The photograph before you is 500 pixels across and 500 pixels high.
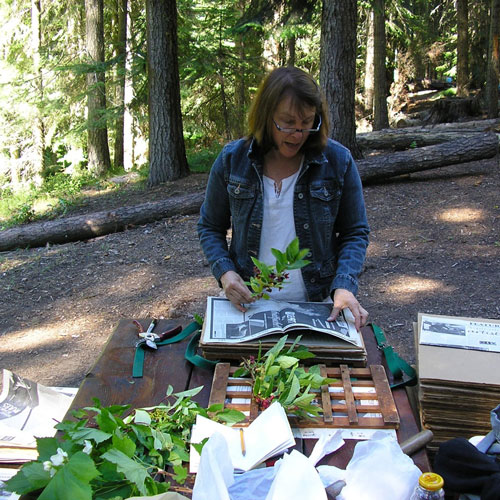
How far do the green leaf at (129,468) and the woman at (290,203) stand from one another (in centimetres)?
99

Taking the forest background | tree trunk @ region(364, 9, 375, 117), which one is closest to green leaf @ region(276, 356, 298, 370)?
the forest background

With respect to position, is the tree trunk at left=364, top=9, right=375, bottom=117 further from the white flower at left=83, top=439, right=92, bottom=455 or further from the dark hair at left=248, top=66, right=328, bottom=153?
the white flower at left=83, top=439, right=92, bottom=455

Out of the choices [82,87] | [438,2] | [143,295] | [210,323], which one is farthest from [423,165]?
[438,2]

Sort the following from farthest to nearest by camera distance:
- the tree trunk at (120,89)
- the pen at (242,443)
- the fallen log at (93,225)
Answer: the tree trunk at (120,89), the fallen log at (93,225), the pen at (242,443)

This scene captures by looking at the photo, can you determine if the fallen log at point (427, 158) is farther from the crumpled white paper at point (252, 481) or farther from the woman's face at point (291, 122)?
the crumpled white paper at point (252, 481)

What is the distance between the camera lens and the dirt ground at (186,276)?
471 centimetres

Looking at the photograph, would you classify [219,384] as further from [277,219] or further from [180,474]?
[277,219]

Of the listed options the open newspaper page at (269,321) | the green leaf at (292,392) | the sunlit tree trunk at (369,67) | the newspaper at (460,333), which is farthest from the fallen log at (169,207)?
the sunlit tree trunk at (369,67)

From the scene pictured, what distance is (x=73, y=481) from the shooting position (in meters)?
1.24

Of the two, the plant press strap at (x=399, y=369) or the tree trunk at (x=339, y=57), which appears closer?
the plant press strap at (x=399, y=369)

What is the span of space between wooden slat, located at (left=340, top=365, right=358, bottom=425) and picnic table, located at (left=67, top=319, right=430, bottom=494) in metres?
0.08

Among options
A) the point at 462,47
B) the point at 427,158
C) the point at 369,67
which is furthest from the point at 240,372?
the point at 462,47

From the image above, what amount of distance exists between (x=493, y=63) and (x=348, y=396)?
543 inches

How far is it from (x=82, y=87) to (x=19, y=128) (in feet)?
10.3
